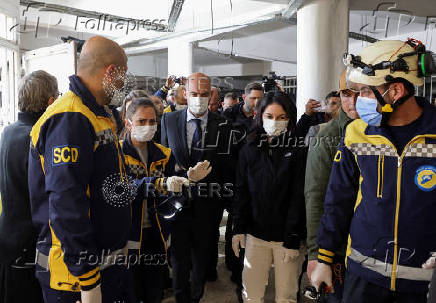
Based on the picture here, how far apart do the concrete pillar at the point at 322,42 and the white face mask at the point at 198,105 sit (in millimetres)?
2874

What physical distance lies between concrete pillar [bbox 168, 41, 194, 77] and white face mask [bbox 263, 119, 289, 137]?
6770 mm

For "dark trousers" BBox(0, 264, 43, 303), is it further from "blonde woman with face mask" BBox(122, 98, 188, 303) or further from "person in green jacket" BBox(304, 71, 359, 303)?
"person in green jacket" BBox(304, 71, 359, 303)

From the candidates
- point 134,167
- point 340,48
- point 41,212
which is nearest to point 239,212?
point 134,167

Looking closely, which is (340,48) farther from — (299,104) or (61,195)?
(61,195)

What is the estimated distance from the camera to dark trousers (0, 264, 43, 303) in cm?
186

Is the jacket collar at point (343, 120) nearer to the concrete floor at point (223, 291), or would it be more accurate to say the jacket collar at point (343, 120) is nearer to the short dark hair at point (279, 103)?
the short dark hair at point (279, 103)

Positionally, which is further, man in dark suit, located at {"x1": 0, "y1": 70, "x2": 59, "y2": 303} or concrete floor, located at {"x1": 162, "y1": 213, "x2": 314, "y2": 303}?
concrete floor, located at {"x1": 162, "y1": 213, "x2": 314, "y2": 303}

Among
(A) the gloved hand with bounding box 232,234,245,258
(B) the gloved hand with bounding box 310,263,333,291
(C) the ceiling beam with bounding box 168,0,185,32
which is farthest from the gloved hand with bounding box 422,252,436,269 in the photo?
(C) the ceiling beam with bounding box 168,0,185,32

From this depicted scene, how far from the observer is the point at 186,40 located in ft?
28.3

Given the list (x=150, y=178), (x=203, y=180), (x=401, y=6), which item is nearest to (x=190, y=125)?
(x=203, y=180)

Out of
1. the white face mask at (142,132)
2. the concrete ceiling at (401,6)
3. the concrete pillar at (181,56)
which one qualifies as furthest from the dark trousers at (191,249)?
the concrete pillar at (181,56)

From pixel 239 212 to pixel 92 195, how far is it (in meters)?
1.24

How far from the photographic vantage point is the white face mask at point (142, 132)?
2.41 meters

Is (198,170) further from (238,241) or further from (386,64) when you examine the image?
(386,64)
